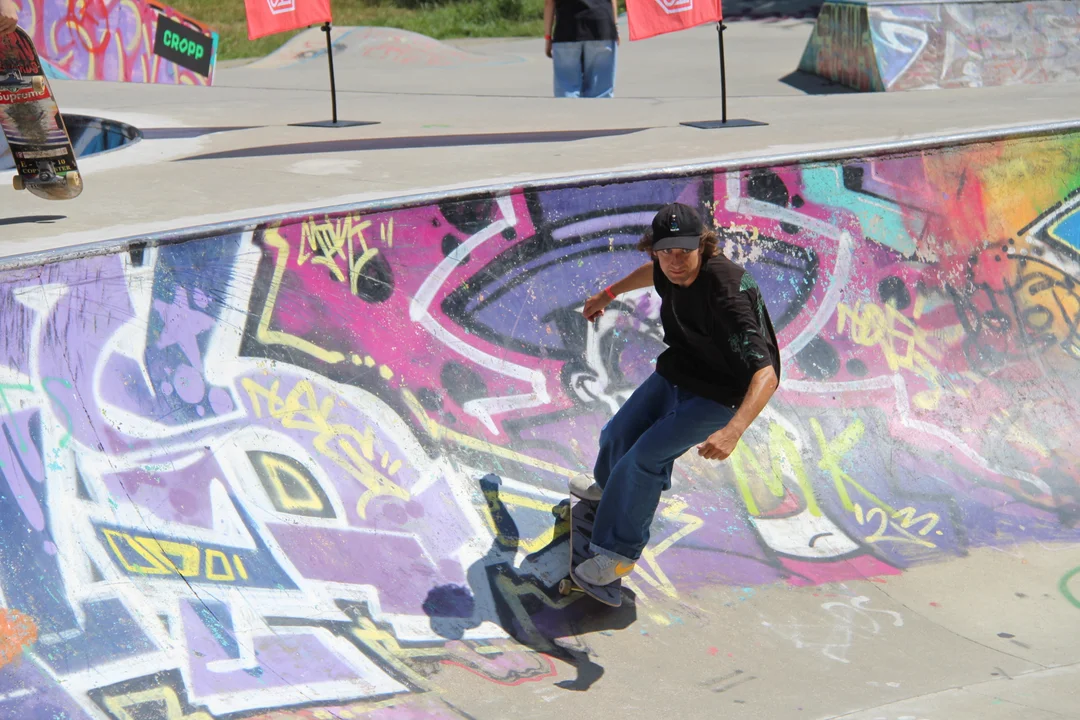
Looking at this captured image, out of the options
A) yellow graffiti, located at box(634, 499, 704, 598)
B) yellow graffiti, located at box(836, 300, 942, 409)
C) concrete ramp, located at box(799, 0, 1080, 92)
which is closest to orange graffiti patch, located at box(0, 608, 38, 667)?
yellow graffiti, located at box(634, 499, 704, 598)

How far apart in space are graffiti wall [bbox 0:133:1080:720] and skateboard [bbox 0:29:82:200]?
4.81 feet

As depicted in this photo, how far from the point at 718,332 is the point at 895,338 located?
258 cm

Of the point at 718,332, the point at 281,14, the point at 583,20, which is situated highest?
the point at 281,14

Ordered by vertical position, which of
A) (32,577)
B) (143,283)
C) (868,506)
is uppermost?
(143,283)

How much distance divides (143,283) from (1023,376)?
15.3 feet

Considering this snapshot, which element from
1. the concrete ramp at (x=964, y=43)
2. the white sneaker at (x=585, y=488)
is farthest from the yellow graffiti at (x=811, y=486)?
the concrete ramp at (x=964, y=43)

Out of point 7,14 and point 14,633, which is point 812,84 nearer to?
point 7,14

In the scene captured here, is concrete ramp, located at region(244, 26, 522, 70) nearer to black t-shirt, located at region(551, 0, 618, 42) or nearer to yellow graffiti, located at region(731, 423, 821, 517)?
black t-shirt, located at region(551, 0, 618, 42)

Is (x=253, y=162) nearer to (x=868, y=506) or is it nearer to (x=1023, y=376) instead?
(x=868, y=506)

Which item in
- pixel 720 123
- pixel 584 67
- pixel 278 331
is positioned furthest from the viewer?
pixel 584 67

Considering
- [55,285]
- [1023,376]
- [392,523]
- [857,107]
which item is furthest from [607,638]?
[857,107]

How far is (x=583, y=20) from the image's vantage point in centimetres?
905

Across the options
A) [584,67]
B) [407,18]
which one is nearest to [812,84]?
[584,67]

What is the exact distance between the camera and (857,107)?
9453mm
